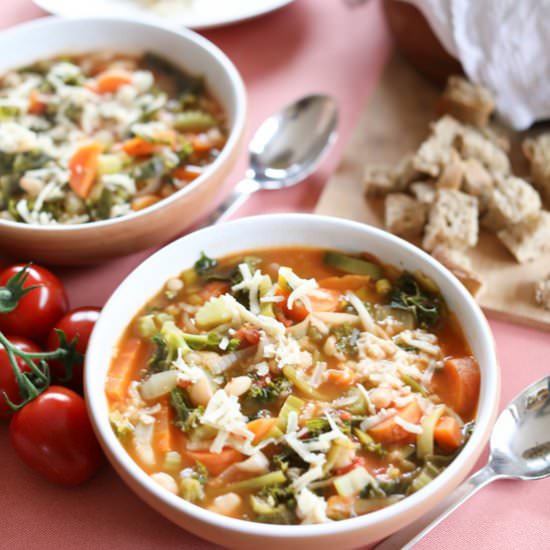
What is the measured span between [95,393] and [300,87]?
2104mm

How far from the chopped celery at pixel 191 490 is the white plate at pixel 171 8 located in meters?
2.46

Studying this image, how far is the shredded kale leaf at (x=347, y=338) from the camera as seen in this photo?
2.35 metres

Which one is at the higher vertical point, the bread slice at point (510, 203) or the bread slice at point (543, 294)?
the bread slice at point (510, 203)

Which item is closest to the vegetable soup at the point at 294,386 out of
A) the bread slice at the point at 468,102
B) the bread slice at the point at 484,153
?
the bread slice at the point at 484,153

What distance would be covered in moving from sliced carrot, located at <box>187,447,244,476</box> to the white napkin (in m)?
2.04

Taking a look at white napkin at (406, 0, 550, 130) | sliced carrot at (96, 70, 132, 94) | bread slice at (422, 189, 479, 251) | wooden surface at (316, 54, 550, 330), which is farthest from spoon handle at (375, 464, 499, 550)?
sliced carrot at (96, 70, 132, 94)

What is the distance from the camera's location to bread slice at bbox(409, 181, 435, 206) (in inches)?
120

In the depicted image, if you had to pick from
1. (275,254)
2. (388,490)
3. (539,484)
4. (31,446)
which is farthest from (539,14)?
(31,446)

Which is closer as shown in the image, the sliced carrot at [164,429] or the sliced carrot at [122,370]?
the sliced carrot at [164,429]

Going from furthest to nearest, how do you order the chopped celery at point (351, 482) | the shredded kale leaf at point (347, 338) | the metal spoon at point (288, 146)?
the metal spoon at point (288, 146) < the shredded kale leaf at point (347, 338) < the chopped celery at point (351, 482)

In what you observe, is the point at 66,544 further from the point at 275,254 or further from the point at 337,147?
the point at 337,147

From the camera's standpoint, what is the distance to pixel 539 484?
236 centimetres

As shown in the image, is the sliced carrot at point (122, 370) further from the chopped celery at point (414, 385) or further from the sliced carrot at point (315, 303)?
the chopped celery at point (414, 385)

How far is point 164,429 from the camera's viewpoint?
2.18 m
